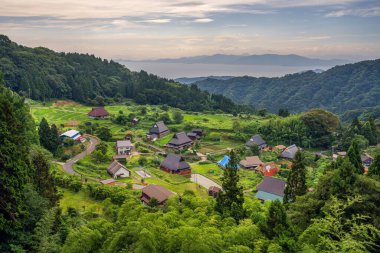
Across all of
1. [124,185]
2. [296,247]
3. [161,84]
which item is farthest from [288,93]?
[296,247]

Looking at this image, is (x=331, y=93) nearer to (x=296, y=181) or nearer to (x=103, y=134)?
(x=103, y=134)

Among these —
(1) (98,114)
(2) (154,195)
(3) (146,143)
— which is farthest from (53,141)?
(1) (98,114)

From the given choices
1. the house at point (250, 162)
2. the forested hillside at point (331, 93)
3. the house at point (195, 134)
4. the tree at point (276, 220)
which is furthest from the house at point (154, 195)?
the forested hillside at point (331, 93)

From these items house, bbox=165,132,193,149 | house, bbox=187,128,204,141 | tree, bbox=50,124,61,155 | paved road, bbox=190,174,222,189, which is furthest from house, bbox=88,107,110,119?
paved road, bbox=190,174,222,189

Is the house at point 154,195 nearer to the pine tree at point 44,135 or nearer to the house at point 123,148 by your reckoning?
the house at point 123,148

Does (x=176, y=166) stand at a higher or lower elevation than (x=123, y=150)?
lower

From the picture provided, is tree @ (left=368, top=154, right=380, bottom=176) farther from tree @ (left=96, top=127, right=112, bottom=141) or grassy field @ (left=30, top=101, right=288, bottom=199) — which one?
tree @ (left=96, top=127, right=112, bottom=141)

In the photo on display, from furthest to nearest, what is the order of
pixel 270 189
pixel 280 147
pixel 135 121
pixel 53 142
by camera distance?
pixel 135 121 → pixel 280 147 → pixel 53 142 → pixel 270 189
